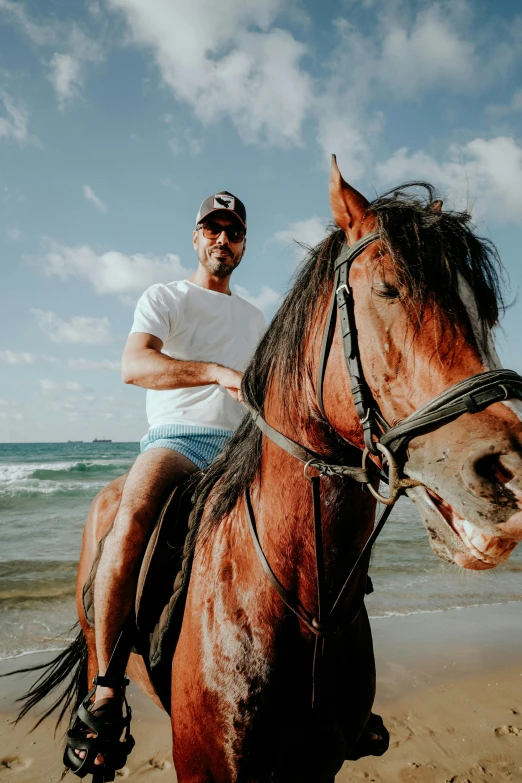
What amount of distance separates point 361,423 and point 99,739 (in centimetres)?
183

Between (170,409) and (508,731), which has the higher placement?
(170,409)

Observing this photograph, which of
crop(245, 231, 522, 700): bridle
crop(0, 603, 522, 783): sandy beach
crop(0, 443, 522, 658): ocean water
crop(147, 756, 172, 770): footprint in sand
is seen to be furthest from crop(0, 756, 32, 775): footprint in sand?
crop(245, 231, 522, 700): bridle

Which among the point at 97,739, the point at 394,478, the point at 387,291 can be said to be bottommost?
the point at 97,739

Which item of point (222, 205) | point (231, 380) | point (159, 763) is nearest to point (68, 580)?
point (159, 763)

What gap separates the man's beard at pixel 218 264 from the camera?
325 cm

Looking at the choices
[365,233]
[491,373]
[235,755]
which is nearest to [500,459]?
[491,373]

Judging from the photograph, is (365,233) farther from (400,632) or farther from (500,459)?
(400,632)

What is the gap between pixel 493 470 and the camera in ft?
3.90

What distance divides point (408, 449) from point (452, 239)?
699 mm

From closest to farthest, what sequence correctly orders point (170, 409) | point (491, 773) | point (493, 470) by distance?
point (493, 470), point (170, 409), point (491, 773)

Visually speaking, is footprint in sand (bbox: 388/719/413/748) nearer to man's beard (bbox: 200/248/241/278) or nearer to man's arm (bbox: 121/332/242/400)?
man's arm (bbox: 121/332/242/400)

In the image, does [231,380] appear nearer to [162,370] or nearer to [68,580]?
[162,370]

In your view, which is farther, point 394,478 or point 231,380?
point 231,380

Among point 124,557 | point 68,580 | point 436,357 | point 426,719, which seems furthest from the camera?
point 68,580
